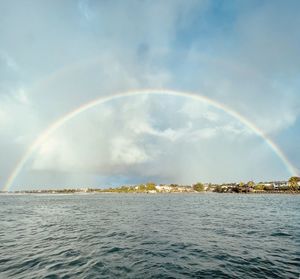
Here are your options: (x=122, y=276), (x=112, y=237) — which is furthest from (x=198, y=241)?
(x=122, y=276)

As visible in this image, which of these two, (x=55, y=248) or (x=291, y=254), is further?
(x=55, y=248)

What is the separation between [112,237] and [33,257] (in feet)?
30.6

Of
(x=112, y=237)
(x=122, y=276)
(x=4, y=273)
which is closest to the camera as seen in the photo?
(x=122, y=276)

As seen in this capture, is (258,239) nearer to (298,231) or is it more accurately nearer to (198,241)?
(198,241)

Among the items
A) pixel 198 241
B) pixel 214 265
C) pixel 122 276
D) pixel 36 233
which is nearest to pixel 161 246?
pixel 198 241

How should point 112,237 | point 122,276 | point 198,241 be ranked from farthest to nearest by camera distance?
point 112,237 → point 198,241 → point 122,276

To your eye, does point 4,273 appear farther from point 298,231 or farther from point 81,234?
point 298,231

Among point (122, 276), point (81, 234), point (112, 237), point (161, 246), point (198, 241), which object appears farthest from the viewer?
point (81, 234)

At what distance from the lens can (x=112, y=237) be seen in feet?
88.5

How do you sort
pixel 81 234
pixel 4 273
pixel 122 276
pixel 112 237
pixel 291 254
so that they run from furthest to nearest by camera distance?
pixel 81 234
pixel 112 237
pixel 291 254
pixel 4 273
pixel 122 276

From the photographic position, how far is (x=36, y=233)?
3086 cm

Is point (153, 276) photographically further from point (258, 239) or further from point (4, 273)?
point (258, 239)

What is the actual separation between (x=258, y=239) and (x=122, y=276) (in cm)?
1637

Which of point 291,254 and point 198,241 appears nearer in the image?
point 291,254
